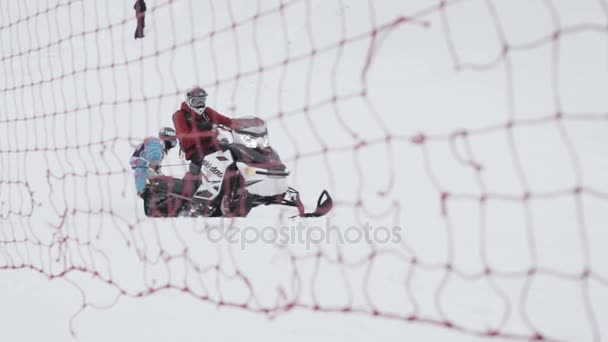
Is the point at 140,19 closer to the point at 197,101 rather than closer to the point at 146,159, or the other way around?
the point at 146,159

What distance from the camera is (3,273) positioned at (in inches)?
137

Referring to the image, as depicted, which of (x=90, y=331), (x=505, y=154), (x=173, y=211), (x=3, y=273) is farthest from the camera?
(x=505, y=154)

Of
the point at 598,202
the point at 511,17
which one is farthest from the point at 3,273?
the point at 511,17

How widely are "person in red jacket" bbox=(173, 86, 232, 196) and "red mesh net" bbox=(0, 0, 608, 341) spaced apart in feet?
1.05

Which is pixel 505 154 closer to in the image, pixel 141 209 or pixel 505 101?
pixel 505 101

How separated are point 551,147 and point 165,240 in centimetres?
317

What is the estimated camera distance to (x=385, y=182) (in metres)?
4.98

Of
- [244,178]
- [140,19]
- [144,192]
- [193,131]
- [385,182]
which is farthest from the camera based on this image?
[140,19]

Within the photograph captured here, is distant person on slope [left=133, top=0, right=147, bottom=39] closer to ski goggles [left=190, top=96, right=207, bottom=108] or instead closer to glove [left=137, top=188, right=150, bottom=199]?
glove [left=137, top=188, right=150, bottom=199]

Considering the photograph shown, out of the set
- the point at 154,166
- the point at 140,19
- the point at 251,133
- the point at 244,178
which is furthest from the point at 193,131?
the point at 140,19

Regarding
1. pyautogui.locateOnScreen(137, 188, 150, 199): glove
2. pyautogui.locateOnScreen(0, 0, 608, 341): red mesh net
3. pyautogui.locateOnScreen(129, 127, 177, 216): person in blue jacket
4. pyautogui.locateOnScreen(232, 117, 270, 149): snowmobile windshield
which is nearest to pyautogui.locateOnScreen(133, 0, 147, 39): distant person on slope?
pyautogui.locateOnScreen(0, 0, 608, 341): red mesh net

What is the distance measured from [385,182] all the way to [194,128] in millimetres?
1580

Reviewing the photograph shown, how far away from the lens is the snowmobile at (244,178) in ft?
13.5

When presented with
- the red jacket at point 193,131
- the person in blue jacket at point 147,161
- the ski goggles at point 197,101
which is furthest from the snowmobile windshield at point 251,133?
the person in blue jacket at point 147,161
